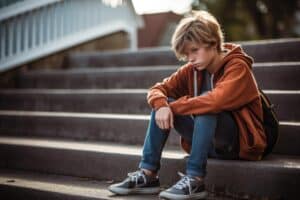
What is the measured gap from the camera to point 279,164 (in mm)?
2455

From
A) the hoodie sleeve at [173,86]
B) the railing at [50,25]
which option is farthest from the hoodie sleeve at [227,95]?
the railing at [50,25]

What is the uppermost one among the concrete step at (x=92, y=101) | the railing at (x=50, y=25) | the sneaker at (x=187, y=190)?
the railing at (x=50, y=25)

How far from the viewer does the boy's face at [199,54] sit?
8.16ft

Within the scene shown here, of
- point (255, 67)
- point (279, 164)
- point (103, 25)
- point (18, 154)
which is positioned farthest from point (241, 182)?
point (103, 25)

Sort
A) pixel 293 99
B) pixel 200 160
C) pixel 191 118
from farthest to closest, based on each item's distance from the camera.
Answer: pixel 293 99 → pixel 191 118 → pixel 200 160

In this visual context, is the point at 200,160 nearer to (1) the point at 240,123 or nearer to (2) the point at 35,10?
(1) the point at 240,123

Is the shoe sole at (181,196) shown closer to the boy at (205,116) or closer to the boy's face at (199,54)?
the boy at (205,116)

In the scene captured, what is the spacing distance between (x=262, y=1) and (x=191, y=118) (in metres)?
6.41

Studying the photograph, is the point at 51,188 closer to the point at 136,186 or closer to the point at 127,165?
the point at 127,165

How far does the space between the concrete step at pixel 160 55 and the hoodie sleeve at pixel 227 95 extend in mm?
1574

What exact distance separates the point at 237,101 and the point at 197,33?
45 centimetres

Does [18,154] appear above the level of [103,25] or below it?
below

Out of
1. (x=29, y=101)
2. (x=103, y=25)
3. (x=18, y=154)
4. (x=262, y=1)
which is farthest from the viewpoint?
(x=262, y=1)

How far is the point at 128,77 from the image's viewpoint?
446cm
